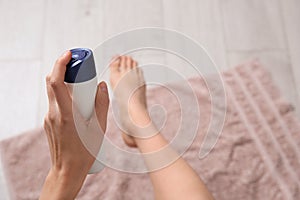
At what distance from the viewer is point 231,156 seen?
1.00 metres

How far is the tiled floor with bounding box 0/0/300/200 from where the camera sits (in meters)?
1.13

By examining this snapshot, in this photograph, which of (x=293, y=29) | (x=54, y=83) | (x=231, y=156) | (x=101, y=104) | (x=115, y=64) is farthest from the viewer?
(x=293, y=29)

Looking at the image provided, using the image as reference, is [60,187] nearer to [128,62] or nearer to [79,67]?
[79,67]

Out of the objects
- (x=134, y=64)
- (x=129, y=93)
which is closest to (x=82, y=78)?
(x=129, y=93)

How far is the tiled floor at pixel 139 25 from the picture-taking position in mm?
1130

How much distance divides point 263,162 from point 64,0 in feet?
2.33

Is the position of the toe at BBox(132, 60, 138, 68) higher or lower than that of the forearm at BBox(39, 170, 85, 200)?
higher

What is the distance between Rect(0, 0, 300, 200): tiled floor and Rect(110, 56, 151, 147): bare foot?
11 centimetres

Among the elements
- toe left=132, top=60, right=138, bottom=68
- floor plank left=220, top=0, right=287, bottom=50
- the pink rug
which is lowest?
the pink rug

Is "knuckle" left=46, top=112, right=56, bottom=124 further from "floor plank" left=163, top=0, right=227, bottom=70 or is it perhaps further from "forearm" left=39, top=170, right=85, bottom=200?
"floor plank" left=163, top=0, right=227, bottom=70

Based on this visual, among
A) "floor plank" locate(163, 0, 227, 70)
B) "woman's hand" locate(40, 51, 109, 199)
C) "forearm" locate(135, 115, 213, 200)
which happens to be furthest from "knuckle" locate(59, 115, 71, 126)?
"floor plank" locate(163, 0, 227, 70)

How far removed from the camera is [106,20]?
122 centimetres

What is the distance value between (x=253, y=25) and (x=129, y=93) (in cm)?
45

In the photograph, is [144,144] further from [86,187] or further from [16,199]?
[16,199]
